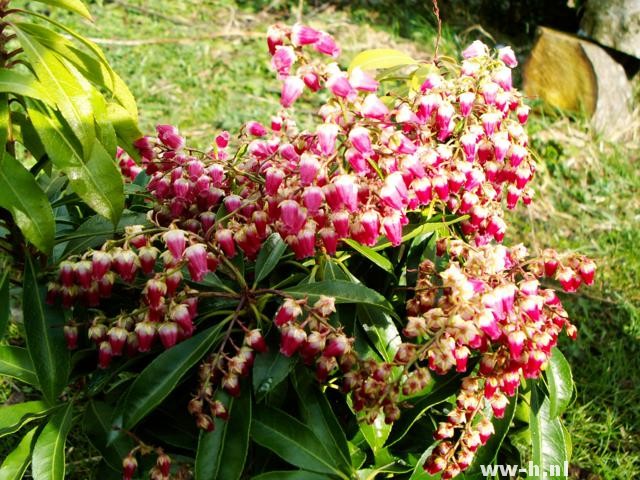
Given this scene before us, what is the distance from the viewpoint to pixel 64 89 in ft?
Answer: 5.20

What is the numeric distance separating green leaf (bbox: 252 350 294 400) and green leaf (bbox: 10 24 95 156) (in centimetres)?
53

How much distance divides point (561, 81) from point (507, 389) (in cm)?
312

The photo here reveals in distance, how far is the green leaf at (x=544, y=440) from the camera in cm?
173

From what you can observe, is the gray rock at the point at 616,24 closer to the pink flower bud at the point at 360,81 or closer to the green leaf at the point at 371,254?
the green leaf at the point at 371,254

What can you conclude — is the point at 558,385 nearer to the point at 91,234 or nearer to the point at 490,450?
the point at 490,450

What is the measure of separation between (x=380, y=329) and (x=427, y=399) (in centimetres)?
17

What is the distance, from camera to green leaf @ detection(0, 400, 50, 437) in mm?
1670

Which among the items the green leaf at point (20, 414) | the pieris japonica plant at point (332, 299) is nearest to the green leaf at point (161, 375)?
the pieris japonica plant at point (332, 299)

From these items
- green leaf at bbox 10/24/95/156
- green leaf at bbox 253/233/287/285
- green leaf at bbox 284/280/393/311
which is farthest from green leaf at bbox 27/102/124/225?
green leaf at bbox 284/280/393/311

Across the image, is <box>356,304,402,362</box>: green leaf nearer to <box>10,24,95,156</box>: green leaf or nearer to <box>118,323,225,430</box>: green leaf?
<box>118,323,225,430</box>: green leaf

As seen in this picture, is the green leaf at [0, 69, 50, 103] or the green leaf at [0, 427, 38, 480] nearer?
the green leaf at [0, 69, 50, 103]

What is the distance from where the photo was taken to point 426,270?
1652mm

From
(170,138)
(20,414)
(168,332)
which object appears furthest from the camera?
(170,138)

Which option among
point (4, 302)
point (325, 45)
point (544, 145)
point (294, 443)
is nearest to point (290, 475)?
point (294, 443)
